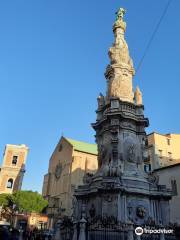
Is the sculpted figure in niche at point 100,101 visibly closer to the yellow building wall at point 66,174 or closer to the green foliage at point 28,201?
the yellow building wall at point 66,174

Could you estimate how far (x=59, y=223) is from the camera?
51.0 ft

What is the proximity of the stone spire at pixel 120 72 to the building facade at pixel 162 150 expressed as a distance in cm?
2600

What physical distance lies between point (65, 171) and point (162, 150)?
19.8 metres

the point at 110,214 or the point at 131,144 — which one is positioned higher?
the point at 131,144

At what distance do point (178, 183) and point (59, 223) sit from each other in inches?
892

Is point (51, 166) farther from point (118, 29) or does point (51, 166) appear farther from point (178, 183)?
point (118, 29)

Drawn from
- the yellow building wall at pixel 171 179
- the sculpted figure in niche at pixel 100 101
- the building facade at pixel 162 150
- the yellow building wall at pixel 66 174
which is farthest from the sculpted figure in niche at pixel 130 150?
the yellow building wall at pixel 66 174

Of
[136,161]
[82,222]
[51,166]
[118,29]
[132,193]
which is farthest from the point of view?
[51,166]

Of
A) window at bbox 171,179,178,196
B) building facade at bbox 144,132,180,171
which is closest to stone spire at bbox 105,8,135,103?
window at bbox 171,179,178,196

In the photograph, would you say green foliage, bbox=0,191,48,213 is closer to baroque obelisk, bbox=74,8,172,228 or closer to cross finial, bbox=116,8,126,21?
baroque obelisk, bbox=74,8,172,228

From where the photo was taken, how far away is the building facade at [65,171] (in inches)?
1982

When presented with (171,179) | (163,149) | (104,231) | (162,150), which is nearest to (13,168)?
(162,150)

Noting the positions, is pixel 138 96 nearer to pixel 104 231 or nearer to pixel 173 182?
pixel 104 231

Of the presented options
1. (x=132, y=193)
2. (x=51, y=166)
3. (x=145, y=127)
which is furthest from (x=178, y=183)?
(x=51, y=166)
